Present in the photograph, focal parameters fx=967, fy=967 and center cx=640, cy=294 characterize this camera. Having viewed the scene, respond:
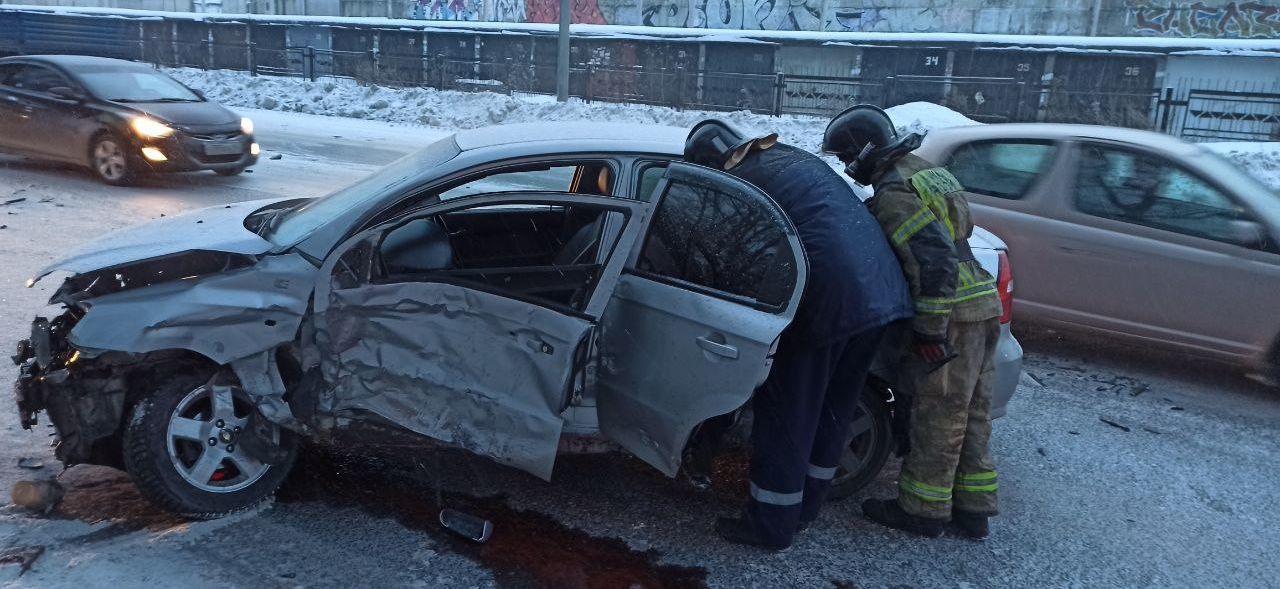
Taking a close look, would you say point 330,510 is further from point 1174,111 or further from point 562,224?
point 1174,111

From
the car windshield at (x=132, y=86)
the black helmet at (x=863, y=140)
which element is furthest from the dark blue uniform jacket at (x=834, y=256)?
the car windshield at (x=132, y=86)

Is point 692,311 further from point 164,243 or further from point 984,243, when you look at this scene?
point 164,243

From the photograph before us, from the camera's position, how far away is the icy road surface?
11.8ft

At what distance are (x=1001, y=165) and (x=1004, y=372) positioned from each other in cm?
271

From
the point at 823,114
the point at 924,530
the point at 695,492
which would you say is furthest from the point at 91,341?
the point at 823,114

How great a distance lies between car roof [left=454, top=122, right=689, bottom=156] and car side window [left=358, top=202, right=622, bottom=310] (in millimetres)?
276

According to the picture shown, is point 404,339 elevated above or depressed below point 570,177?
below

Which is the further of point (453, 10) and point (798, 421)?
point (453, 10)

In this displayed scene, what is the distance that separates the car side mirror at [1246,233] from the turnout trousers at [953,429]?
2.72 m

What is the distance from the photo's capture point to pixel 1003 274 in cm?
460

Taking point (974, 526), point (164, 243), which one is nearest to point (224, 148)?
point (164, 243)

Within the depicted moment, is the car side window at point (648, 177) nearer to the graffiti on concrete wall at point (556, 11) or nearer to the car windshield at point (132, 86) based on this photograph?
the car windshield at point (132, 86)

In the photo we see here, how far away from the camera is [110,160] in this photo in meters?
11.2

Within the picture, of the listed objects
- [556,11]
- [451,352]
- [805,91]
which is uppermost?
[556,11]
